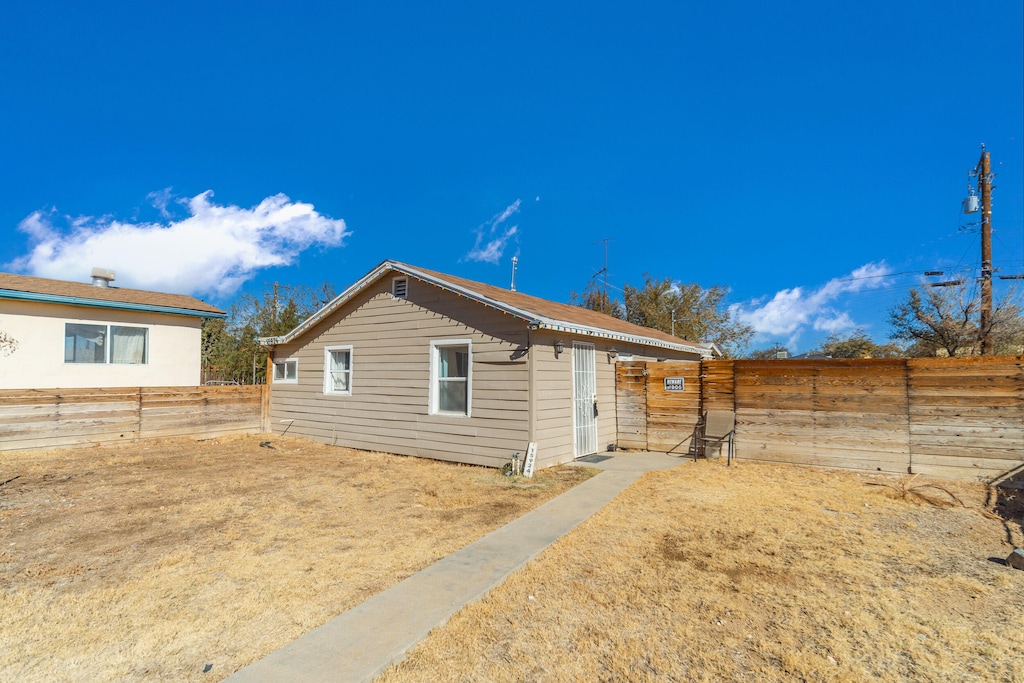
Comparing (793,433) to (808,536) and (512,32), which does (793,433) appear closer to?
(808,536)

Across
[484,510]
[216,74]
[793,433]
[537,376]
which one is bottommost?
[484,510]

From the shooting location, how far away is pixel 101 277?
13.8m

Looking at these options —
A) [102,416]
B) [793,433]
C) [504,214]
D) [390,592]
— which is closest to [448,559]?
[390,592]

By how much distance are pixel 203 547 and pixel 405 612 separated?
104 inches

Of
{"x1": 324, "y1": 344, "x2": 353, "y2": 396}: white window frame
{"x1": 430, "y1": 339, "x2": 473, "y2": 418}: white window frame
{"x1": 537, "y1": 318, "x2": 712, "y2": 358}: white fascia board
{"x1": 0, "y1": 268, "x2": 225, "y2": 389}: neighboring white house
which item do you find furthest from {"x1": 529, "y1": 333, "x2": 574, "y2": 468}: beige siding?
{"x1": 0, "y1": 268, "x2": 225, "y2": 389}: neighboring white house

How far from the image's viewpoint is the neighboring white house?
37.1 ft

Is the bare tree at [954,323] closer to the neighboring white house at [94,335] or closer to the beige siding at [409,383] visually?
the beige siding at [409,383]

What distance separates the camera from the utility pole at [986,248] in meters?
14.8

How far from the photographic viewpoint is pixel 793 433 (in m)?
8.78

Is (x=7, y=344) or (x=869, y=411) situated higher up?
(x=7, y=344)

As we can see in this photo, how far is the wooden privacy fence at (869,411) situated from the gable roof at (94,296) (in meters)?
13.4

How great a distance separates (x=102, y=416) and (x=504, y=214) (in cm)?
4497

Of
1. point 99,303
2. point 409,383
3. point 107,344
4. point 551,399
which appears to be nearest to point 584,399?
point 551,399

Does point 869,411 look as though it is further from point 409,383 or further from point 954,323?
point 954,323
